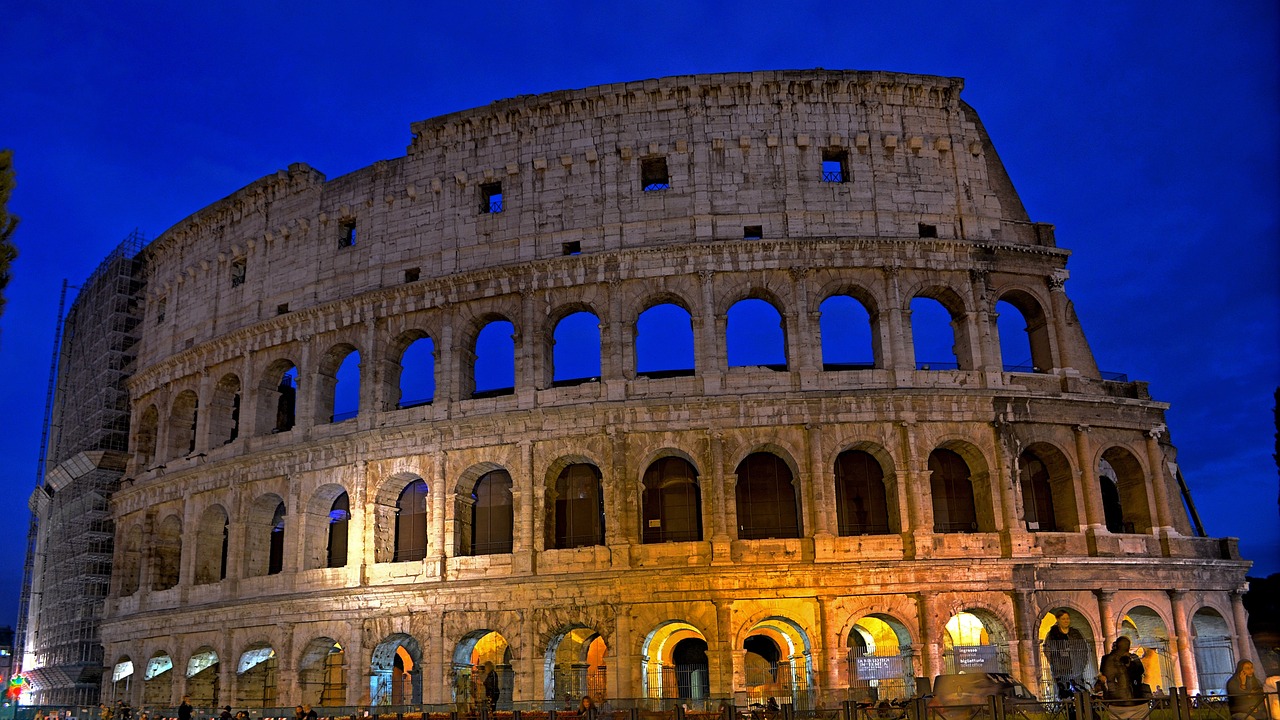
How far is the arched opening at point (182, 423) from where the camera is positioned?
34.5 meters

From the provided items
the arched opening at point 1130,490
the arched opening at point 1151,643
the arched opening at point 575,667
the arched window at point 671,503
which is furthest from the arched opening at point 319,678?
the arched opening at point 1130,490

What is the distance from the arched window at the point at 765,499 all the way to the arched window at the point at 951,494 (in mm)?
3600

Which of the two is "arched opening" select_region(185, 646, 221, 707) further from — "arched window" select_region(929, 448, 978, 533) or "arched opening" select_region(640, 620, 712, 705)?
"arched window" select_region(929, 448, 978, 533)

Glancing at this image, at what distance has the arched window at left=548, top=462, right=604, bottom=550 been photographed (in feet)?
89.4

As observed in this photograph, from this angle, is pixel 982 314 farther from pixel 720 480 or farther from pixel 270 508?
pixel 270 508

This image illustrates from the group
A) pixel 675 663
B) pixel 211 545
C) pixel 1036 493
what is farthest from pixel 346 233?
pixel 1036 493

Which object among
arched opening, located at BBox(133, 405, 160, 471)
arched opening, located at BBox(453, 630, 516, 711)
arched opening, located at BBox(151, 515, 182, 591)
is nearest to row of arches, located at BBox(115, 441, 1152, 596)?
arched opening, located at BBox(453, 630, 516, 711)

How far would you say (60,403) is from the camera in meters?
45.2

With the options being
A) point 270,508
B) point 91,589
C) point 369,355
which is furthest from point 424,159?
point 91,589

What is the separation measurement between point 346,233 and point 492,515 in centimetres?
992

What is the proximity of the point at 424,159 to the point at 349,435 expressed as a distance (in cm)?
813

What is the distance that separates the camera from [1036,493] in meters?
27.8

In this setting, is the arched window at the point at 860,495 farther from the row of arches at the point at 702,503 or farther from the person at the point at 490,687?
the person at the point at 490,687

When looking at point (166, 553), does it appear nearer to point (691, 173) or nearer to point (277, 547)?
point (277, 547)
